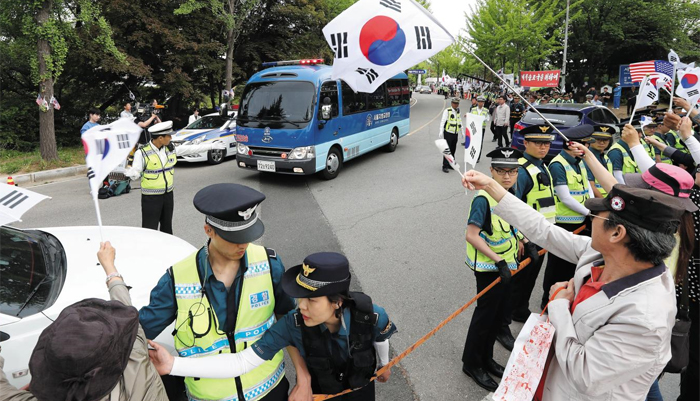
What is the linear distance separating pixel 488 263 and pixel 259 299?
208cm

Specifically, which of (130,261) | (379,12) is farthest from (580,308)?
(130,261)

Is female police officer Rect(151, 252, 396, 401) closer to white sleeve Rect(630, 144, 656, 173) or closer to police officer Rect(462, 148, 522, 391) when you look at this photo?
police officer Rect(462, 148, 522, 391)

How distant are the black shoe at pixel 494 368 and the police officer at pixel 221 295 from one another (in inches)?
87.8

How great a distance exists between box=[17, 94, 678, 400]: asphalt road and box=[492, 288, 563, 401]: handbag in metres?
1.58

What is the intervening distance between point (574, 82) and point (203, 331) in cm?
3834

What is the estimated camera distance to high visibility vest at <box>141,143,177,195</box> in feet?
17.2

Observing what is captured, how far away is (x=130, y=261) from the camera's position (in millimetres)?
3443

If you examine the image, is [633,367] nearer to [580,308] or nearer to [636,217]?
[580,308]

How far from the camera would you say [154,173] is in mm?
5273

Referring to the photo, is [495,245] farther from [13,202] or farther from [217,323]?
[13,202]

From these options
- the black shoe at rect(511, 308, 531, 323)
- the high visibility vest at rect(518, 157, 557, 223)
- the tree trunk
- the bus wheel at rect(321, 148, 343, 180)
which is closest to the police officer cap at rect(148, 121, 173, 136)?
the high visibility vest at rect(518, 157, 557, 223)

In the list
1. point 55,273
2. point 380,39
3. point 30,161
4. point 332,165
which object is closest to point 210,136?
point 332,165

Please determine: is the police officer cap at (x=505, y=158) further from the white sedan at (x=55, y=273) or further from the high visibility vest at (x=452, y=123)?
the high visibility vest at (x=452, y=123)

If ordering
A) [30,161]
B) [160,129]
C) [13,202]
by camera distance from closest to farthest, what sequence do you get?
[13,202] → [160,129] → [30,161]
